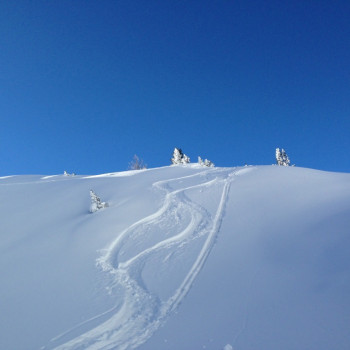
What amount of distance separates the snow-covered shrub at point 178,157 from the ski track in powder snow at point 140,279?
27.3 m

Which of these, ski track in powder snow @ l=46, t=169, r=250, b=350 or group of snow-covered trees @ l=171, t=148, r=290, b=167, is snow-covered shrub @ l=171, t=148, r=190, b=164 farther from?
ski track in powder snow @ l=46, t=169, r=250, b=350

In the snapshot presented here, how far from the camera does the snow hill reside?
3.95 m

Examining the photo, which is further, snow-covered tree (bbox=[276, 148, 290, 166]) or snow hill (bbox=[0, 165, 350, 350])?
snow-covered tree (bbox=[276, 148, 290, 166])

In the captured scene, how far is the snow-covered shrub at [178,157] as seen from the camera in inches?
1499

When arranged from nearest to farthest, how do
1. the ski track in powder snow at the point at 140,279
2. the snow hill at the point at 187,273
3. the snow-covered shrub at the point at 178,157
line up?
the snow hill at the point at 187,273
the ski track in powder snow at the point at 140,279
the snow-covered shrub at the point at 178,157

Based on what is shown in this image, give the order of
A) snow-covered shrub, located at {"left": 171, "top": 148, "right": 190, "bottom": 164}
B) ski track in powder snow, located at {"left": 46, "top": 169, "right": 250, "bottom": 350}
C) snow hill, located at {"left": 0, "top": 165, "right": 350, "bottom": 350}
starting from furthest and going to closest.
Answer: snow-covered shrub, located at {"left": 171, "top": 148, "right": 190, "bottom": 164}, ski track in powder snow, located at {"left": 46, "top": 169, "right": 250, "bottom": 350}, snow hill, located at {"left": 0, "top": 165, "right": 350, "bottom": 350}

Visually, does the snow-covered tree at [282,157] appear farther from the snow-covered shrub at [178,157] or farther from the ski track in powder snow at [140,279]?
the ski track in powder snow at [140,279]

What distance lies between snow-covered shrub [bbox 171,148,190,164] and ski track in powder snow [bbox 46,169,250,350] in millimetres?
27270

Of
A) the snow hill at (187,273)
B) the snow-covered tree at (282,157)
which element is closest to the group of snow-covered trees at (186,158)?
the snow-covered tree at (282,157)

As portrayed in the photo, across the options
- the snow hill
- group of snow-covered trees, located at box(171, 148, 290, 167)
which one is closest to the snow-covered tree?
group of snow-covered trees, located at box(171, 148, 290, 167)

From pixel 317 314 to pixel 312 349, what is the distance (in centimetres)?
66

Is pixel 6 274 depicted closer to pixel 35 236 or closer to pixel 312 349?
pixel 35 236

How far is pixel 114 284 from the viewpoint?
19.0 ft

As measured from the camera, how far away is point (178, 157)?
1523 inches
